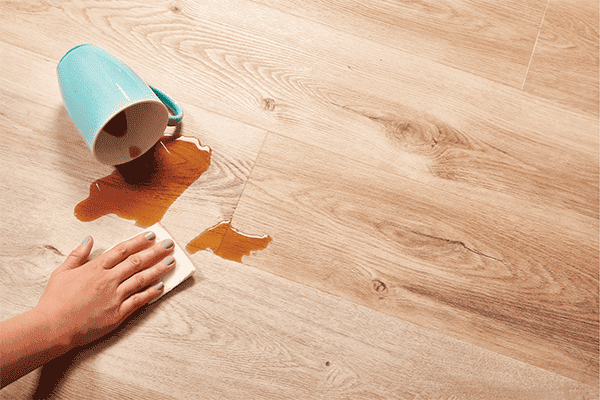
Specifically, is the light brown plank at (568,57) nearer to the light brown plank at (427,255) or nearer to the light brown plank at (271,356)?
the light brown plank at (427,255)

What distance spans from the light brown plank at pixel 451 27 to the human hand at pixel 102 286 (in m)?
0.59

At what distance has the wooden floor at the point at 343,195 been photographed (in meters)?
0.75

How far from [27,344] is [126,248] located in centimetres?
22

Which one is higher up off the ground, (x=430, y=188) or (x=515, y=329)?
(x=430, y=188)

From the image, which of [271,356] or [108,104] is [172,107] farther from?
[271,356]

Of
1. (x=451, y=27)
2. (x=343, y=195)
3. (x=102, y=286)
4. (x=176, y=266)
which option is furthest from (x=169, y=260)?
(x=451, y=27)

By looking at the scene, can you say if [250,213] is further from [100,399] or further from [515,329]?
[515,329]

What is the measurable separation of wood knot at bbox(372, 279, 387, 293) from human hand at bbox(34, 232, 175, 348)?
1.31ft

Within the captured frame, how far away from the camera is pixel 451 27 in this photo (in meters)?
0.87

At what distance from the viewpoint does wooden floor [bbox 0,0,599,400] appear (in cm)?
75

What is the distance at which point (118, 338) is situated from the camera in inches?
29.1

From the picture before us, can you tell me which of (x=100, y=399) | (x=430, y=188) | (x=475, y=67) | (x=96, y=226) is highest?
(x=475, y=67)

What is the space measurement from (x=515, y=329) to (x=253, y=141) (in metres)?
0.67

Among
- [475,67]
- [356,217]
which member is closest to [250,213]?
[356,217]
